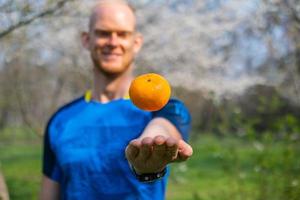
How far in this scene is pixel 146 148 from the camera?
1127mm

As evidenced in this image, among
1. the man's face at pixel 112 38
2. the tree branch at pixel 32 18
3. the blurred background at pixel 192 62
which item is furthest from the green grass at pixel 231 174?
the man's face at pixel 112 38

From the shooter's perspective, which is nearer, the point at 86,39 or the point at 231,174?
the point at 86,39

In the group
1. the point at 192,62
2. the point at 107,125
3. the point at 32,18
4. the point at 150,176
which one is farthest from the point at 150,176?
the point at 192,62

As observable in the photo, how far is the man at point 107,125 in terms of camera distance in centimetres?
177

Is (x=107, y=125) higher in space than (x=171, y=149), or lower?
lower

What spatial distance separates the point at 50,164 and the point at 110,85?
15.8 inches

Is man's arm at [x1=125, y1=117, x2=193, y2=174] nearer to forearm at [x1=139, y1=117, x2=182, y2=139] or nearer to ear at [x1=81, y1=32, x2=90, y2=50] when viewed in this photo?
forearm at [x1=139, y1=117, x2=182, y2=139]

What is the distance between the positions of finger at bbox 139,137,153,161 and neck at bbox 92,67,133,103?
0.74m

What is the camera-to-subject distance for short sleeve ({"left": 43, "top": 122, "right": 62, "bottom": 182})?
78.5 inches

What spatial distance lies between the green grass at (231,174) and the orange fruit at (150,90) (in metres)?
2.43

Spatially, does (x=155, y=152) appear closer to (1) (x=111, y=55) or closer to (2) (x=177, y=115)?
(2) (x=177, y=115)

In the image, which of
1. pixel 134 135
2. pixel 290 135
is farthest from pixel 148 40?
pixel 134 135

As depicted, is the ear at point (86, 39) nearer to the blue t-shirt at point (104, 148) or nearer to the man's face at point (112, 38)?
the man's face at point (112, 38)

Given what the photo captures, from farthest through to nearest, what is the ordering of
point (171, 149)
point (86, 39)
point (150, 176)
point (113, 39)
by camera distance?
point (86, 39) < point (113, 39) < point (150, 176) < point (171, 149)
